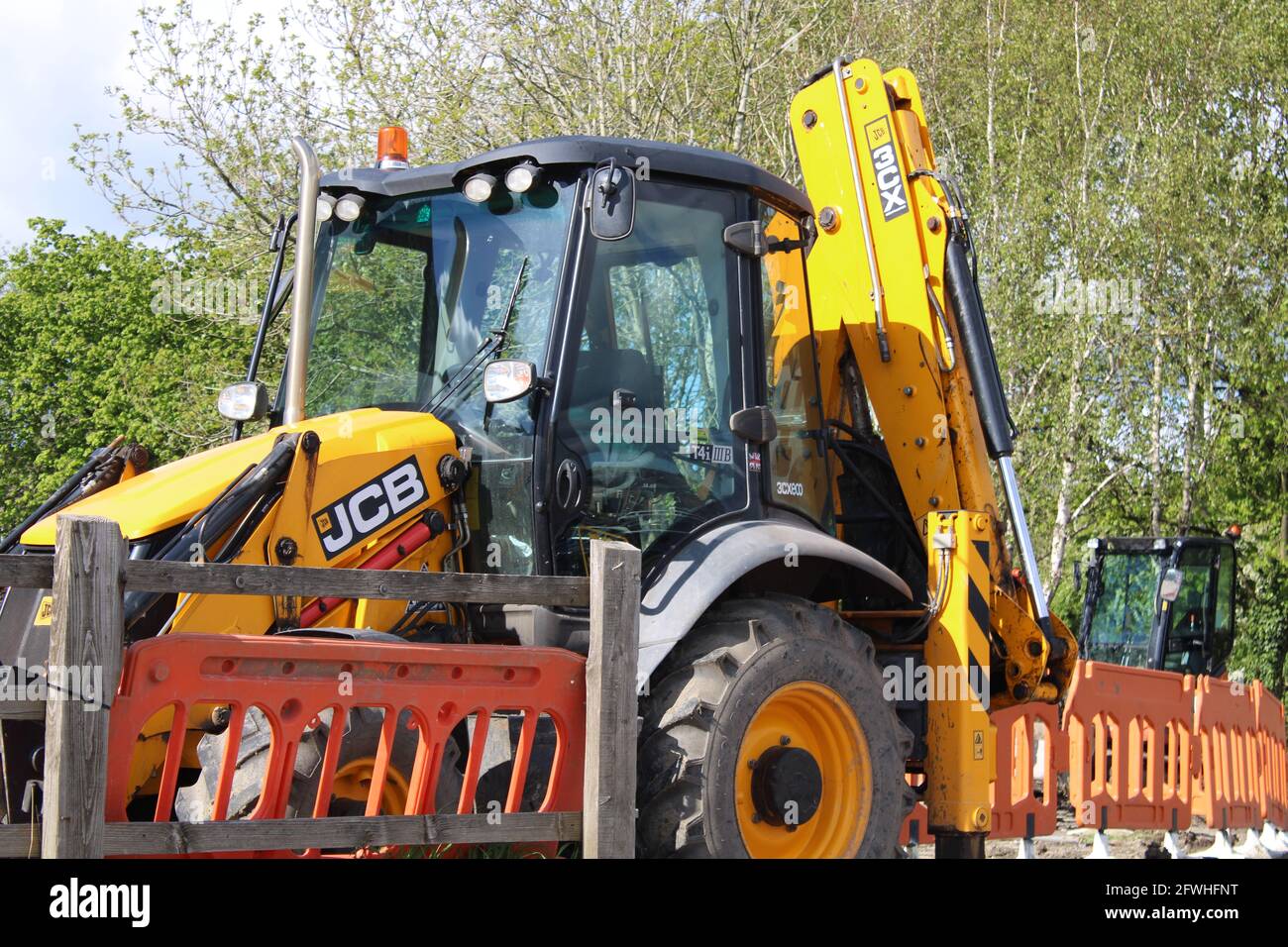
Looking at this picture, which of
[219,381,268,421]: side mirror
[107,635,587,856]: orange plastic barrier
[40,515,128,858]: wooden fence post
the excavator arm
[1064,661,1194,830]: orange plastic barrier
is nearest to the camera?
[40,515,128,858]: wooden fence post

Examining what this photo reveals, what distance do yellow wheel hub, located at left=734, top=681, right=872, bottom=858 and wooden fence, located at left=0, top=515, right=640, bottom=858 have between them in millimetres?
669

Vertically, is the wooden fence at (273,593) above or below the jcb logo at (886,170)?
below

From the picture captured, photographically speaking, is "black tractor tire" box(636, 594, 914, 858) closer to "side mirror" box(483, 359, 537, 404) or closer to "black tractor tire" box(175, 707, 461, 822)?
"black tractor tire" box(175, 707, 461, 822)

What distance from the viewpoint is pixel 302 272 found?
15.6ft

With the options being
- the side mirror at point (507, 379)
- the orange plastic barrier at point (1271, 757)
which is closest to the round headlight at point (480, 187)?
the side mirror at point (507, 379)

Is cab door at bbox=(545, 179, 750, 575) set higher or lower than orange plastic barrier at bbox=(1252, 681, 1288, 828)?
higher

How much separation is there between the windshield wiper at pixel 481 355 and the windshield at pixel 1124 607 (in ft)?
35.6

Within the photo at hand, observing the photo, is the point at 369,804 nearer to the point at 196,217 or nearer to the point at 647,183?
the point at 647,183

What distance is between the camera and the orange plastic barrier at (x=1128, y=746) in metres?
9.99

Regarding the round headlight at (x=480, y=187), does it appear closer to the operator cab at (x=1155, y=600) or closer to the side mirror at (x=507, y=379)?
the side mirror at (x=507, y=379)

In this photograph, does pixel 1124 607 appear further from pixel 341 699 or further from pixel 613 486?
pixel 341 699

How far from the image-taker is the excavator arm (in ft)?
21.8

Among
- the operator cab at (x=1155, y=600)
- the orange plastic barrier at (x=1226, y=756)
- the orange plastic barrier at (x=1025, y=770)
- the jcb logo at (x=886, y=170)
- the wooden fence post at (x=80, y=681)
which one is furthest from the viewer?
the operator cab at (x=1155, y=600)

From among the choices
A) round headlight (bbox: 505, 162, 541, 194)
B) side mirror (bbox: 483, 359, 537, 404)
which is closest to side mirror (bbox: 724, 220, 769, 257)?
round headlight (bbox: 505, 162, 541, 194)
